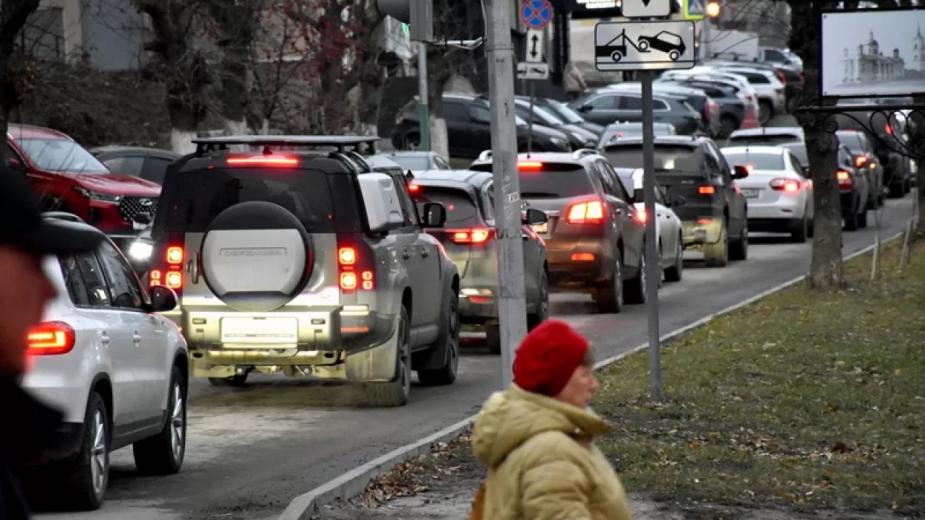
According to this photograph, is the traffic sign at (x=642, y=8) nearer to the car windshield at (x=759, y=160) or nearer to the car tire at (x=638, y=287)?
the car tire at (x=638, y=287)

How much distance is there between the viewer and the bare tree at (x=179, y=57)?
3192 cm

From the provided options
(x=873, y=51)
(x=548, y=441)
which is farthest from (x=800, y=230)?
(x=548, y=441)

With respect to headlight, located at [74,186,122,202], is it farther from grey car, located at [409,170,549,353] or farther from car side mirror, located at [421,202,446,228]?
car side mirror, located at [421,202,446,228]

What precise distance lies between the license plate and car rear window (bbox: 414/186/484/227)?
14.9 feet

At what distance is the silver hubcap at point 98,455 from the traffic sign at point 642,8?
4922mm

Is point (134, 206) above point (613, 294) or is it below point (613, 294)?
above

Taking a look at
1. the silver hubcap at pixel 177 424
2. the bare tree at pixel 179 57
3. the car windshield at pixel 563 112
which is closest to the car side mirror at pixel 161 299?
the silver hubcap at pixel 177 424

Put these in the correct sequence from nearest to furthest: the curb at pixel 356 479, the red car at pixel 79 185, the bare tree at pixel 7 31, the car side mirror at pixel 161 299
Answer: the curb at pixel 356 479, the car side mirror at pixel 161 299, the bare tree at pixel 7 31, the red car at pixel 79 185

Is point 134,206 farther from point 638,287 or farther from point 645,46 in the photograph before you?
Answer: point 645,46

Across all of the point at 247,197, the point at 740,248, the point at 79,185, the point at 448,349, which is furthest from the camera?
the point at 740,248

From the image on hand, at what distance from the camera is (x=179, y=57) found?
32094mm

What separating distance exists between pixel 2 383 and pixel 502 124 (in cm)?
823

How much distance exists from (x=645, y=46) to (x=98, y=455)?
4979 mm

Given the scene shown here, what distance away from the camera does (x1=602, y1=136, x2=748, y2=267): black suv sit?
98.1 feet
